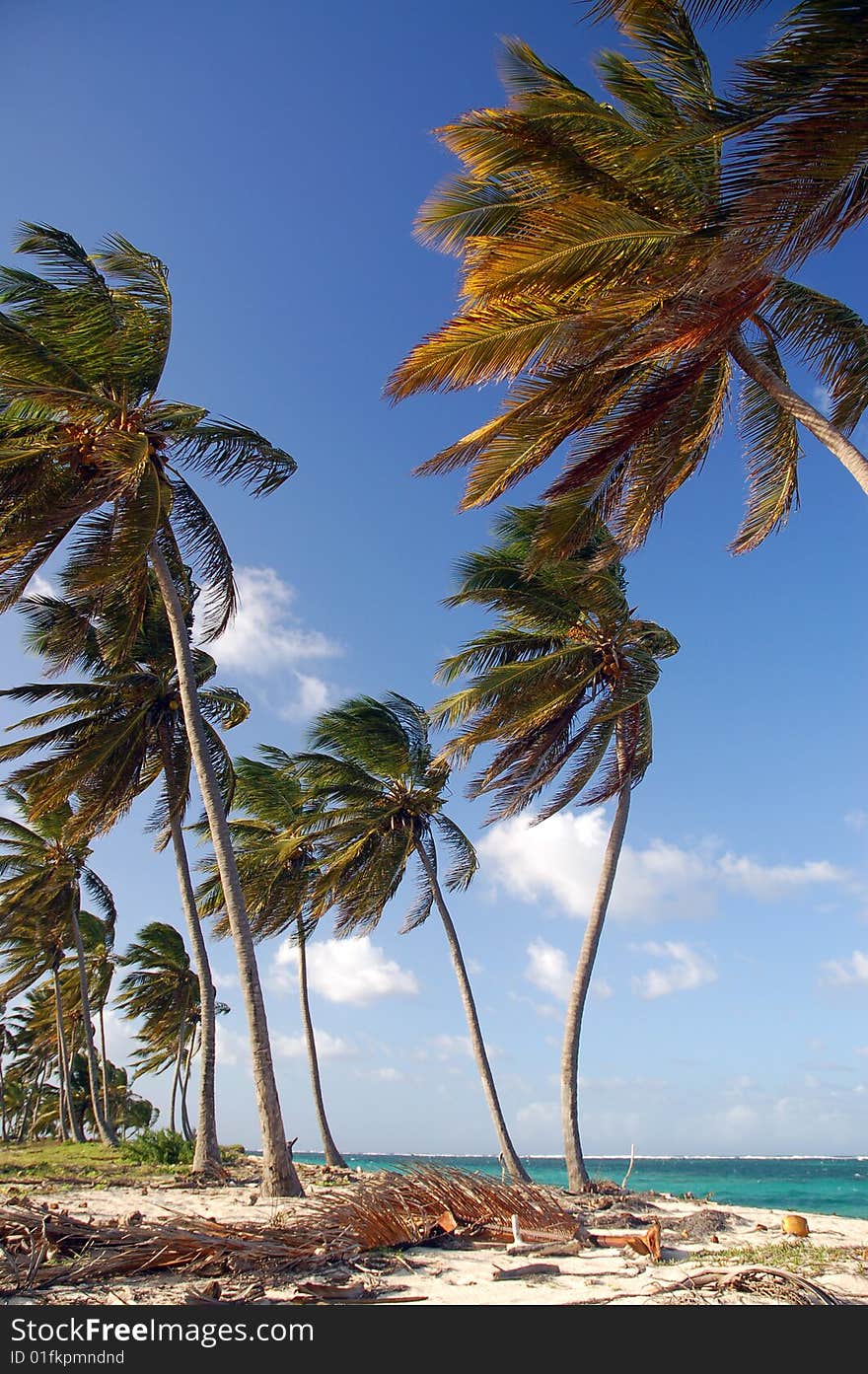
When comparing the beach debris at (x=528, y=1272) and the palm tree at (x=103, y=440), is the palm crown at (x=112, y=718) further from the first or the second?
the beach debris at (x=528, y=1272)

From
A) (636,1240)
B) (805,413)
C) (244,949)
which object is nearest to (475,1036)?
(244,949)

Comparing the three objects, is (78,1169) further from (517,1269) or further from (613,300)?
(613,300)

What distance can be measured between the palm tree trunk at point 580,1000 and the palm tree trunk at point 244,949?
17.0 ft

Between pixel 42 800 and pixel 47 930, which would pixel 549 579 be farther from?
pixel 47 930

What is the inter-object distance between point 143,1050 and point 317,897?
98.2 feet

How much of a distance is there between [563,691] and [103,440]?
8619mm

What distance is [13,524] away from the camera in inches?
492

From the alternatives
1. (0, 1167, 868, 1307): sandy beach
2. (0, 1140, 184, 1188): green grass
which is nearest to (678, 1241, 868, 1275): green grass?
(0, 1167, 868, 1307): sandy beach

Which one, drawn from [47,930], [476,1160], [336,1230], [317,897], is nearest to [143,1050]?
[47,930]

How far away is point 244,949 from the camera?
12.4m

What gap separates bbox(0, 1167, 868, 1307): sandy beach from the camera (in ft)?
18.2

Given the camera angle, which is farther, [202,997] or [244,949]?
[202,997]

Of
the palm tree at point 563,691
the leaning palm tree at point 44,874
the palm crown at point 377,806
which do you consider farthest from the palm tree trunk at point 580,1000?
the leaning palm tree at point 44,874

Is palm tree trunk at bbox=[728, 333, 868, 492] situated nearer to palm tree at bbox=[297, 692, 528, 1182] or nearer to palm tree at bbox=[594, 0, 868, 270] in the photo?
palm tree at bbox=[594, 0, 868, 270]
